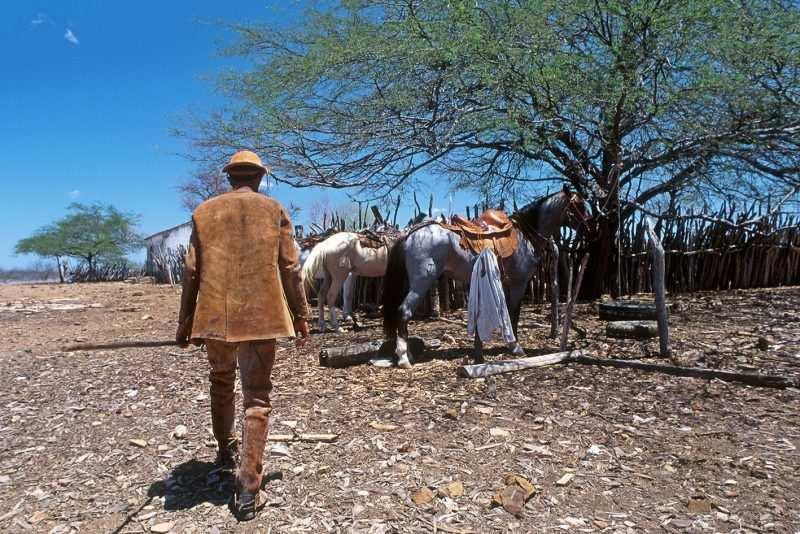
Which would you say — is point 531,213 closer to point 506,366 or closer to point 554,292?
point 554,292

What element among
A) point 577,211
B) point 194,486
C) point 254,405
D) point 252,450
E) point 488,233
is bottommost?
point 194,486

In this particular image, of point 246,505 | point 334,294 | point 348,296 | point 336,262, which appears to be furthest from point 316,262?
point 246,505

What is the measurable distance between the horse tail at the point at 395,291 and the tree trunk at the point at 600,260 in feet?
17.8

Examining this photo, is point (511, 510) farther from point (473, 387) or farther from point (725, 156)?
point (725, 156)

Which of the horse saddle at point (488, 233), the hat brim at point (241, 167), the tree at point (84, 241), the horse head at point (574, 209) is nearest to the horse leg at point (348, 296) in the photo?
the horse saddle at point (488, 233)

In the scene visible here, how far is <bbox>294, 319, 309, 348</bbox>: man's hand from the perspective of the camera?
10.2 ft

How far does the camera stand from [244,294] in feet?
9.57

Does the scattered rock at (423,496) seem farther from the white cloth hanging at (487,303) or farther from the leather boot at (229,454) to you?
the white cloth hanging at (487,303)

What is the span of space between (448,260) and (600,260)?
537 cm

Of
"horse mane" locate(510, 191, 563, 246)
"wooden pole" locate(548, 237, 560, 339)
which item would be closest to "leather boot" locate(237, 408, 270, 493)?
"horse mane" locate(510, 191, 563, 246)

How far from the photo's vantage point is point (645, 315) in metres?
6.98

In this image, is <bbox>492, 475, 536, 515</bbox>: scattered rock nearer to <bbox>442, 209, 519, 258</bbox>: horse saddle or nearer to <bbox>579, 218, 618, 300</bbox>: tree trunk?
<bbox>442, 209, 519, 258</bbox>: horse saddle

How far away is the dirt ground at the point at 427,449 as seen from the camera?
275 centimetres

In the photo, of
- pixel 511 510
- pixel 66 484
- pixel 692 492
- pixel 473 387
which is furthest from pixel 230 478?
pixel 692 492
